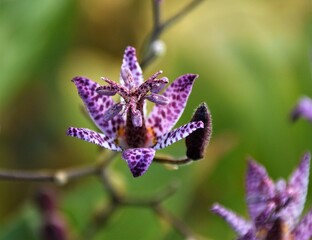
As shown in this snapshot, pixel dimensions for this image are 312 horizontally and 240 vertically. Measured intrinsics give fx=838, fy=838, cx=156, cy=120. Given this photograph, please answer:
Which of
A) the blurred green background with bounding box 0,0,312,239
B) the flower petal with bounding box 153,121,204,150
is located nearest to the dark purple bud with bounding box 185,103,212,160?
the flower petal with bounding box 153,121,204,150

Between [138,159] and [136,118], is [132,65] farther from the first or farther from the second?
[138,159]

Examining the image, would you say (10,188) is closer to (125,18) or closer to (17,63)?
(17,63)

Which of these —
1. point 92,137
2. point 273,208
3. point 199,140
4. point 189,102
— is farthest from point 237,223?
point 189,102

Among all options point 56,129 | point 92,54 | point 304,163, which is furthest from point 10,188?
point 304,163

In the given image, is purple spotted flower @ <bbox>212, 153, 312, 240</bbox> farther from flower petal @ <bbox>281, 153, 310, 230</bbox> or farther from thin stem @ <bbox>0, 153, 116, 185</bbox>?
thin stem @ <bbox>0, 153, 116, 185</bbox>

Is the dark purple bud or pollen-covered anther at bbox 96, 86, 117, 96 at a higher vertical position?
pollen-covered anther at bbox 96, 86, 117, 96

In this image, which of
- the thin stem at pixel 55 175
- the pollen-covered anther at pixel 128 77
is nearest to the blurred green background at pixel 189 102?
the thin stem at pixel 55 175
